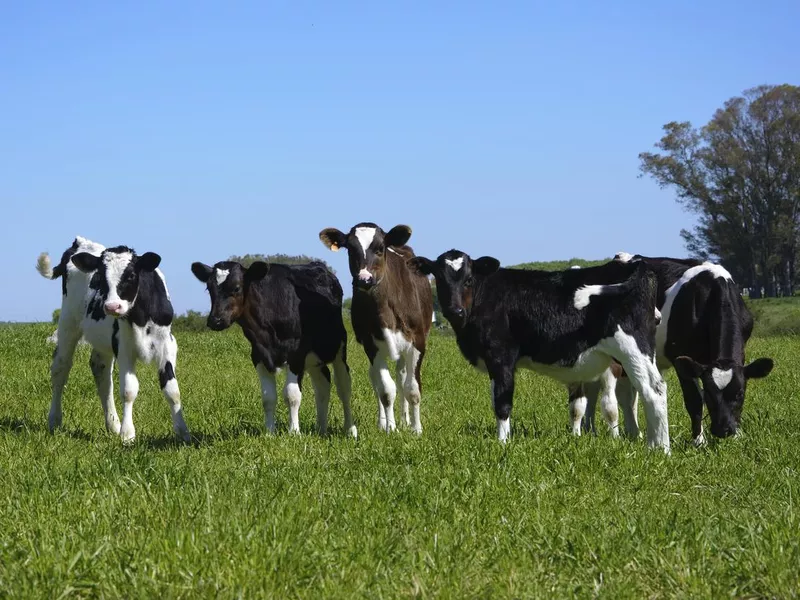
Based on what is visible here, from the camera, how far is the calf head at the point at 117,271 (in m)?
10.6

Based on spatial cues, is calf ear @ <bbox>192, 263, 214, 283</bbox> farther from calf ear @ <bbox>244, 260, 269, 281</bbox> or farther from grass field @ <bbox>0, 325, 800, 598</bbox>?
grass field @ <bbox>0, 325, 800, 598</bbox>

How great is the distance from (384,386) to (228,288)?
207 cm

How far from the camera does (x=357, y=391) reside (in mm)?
15016

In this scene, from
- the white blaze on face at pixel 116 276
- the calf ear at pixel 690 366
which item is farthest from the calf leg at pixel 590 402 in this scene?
the white blaze on face at pixel 116 276

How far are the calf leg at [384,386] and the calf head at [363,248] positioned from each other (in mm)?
952

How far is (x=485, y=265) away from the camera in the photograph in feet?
33.2

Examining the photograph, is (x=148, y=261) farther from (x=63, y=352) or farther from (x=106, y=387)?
(x=63, y=352)

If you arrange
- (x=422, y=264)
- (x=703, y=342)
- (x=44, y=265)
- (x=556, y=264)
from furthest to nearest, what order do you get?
(x=556, y=264), (x=44, y=265), (x=703, y=342), (x=422, y=264)

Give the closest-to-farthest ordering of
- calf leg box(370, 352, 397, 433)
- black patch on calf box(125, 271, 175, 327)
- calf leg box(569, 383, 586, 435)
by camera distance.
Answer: calf leg box(569, 383, 586, 435)
black patch on calf box(125, 271, 175, 327)
calf leg box(370, 352, 397, 433)

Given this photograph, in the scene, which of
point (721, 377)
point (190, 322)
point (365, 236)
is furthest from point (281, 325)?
point (190, 322)

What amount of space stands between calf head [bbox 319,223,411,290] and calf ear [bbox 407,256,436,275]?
52cm

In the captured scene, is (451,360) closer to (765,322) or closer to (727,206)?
(765,322)

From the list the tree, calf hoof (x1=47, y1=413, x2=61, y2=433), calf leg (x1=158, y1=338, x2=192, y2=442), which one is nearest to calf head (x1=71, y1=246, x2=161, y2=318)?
calf leg (x1=158, y1=338, x2=192, y2=442)

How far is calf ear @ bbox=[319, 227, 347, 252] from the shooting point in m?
11.2
